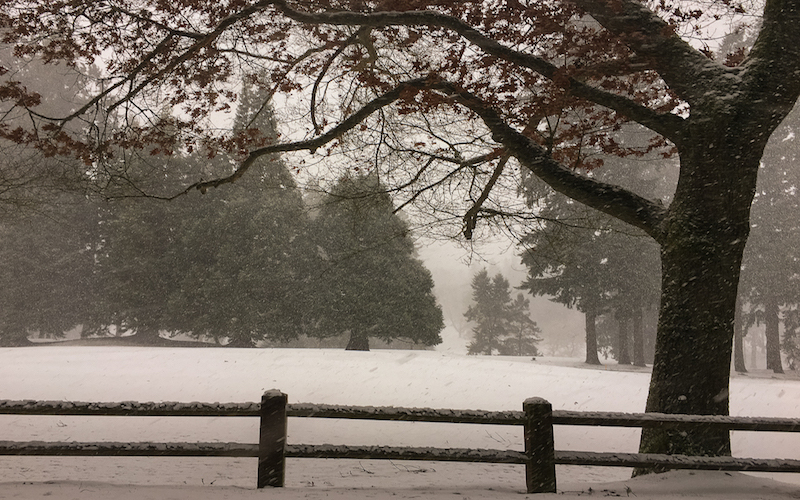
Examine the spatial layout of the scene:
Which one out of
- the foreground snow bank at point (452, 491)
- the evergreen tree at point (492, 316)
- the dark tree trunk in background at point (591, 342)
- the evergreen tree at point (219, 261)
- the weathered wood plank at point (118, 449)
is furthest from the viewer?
the evergreen tree at point (492, 316)

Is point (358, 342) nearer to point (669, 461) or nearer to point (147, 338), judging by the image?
point (147, 338)

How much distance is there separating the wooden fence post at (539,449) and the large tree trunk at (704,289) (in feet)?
6.10

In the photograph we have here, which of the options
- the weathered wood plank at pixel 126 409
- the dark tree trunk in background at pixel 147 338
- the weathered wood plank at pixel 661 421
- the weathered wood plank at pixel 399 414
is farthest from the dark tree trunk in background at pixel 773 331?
the dark tree trunk in background at pixel 147 338

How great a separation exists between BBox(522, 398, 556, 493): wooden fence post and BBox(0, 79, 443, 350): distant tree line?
2034cm

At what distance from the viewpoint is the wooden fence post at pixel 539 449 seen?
217 inches

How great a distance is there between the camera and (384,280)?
26250 millimetres

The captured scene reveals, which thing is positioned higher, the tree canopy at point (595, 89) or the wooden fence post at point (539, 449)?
the tree canopy at point (595, 89)

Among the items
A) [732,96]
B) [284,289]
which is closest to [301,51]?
[732,96]

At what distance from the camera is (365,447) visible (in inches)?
218

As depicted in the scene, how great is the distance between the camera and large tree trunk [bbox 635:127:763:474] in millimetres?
6395

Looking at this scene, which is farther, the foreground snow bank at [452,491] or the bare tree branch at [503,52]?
the bare tree branch at [503,52]

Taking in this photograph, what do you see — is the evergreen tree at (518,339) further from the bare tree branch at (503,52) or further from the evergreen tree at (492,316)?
the bare tree branch at (503,52)

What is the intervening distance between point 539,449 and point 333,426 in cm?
709

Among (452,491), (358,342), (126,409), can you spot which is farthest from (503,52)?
(358,342)
